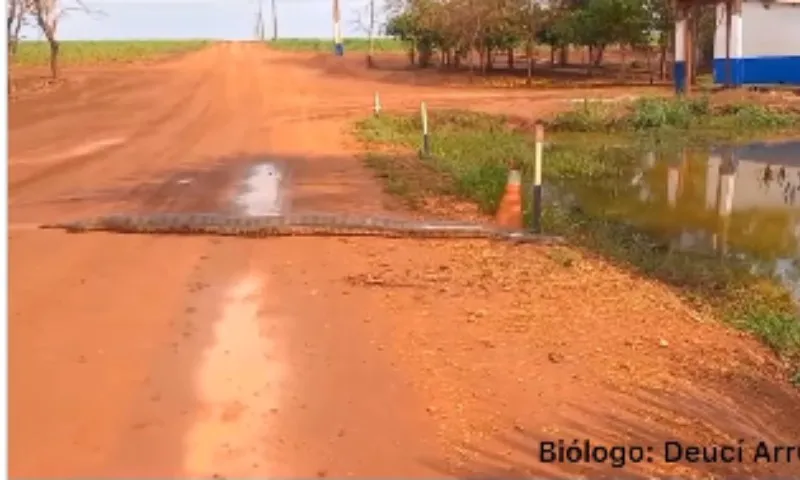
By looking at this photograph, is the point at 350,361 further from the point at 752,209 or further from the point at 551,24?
the point at 551,24

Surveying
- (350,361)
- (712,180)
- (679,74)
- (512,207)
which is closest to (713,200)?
(712,180)

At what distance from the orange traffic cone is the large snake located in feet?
1.25

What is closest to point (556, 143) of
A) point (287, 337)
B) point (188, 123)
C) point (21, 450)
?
point (188, 123)

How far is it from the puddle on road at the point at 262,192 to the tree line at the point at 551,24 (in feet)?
71.3

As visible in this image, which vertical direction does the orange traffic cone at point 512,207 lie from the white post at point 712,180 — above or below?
above

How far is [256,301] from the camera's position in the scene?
7.04 m

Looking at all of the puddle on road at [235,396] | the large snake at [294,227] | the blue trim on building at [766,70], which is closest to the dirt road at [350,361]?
the puddle on road at [235,396]

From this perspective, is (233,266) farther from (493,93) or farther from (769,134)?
(493,93)

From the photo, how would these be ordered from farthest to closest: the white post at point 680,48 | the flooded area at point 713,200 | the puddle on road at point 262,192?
the white post at point 680,48 < the flooded area at point 713,200 < the puddle on road at point 262,192

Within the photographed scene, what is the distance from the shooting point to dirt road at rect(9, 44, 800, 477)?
185 inches

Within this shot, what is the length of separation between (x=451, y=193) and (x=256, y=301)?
19.5 feet

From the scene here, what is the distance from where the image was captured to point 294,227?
372 inches

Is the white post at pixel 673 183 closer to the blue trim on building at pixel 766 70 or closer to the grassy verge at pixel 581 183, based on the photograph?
the grassy verge at pixel 581 183

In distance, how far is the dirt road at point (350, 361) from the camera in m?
4.71
